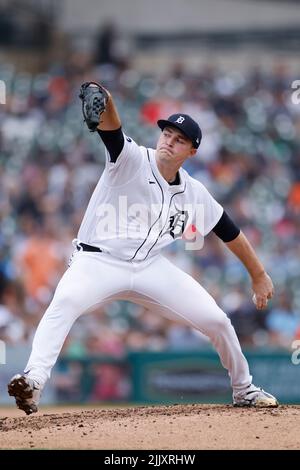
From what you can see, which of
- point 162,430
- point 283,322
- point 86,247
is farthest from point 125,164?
point 283,322

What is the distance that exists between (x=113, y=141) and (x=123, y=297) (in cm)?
106

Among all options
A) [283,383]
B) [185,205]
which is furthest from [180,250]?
[185,205]

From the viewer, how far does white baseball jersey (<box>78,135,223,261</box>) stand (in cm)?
652

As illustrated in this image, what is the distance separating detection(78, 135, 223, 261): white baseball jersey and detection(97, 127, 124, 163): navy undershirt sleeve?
0.04 metres

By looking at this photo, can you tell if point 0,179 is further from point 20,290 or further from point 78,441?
point 78,441

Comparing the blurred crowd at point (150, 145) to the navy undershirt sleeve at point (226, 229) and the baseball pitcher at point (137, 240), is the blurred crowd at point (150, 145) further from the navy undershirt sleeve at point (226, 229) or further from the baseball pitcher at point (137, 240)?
the baseball pitcher at point (137, 240)

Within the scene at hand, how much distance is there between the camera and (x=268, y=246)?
13.8 metres

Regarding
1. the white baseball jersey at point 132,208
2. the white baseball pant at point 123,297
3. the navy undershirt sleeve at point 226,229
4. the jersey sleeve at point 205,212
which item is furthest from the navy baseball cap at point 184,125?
the white baseball pant at point 123,297

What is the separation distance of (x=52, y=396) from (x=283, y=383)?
9.52ft

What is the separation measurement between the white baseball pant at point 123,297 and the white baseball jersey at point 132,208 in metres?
0.11

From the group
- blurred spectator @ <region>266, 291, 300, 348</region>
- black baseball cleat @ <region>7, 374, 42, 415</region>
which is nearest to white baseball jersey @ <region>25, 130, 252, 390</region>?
black baseball cleat @ <region>7, 374, 42, 415</region>

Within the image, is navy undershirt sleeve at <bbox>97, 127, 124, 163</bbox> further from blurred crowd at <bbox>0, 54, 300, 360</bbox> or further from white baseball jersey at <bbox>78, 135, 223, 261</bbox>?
blurred crowd at <bbox>0, 54, 300, 360</bbox>

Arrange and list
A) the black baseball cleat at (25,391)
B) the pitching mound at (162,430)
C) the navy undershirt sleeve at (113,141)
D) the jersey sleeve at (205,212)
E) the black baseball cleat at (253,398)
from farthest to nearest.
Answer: the black baseball cleat at (253,398), the jersey sleeve at (205,212), the navy undershirt sleeve at (113,141), the black baseball cleat at (25,391), the pitching mound at (162,430)

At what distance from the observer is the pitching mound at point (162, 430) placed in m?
5.90
